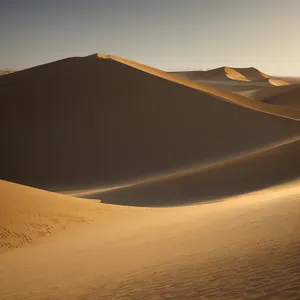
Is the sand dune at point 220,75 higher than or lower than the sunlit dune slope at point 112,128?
higher

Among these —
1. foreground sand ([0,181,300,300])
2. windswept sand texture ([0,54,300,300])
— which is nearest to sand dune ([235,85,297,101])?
windswept sand texture ([0,54,300,300])

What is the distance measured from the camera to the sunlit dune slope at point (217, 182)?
13986 millimetres

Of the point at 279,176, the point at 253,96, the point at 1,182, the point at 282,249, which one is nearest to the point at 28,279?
the point at 282,249

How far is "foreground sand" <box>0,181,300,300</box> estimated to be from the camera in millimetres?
4406

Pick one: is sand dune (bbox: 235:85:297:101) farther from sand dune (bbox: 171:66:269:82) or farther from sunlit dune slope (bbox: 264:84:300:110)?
sand dune (bbox: 171:66:269:82)

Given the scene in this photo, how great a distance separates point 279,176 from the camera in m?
14.8

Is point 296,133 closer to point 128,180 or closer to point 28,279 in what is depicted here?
point 128,180

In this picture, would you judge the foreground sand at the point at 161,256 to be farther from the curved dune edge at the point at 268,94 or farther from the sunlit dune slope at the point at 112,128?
the curved dune edge at the point at 268,94

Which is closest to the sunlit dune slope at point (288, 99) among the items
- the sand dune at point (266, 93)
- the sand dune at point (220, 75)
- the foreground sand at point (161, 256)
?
the sand dune at point (266, 93)

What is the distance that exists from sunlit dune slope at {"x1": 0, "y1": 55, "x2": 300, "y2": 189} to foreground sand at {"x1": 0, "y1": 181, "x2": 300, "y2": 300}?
9395 millimetres

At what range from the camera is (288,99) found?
5075 cm

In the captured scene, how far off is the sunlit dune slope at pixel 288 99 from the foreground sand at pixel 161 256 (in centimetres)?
4289

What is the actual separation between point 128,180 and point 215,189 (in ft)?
17.2

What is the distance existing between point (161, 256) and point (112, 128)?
17.6 m
